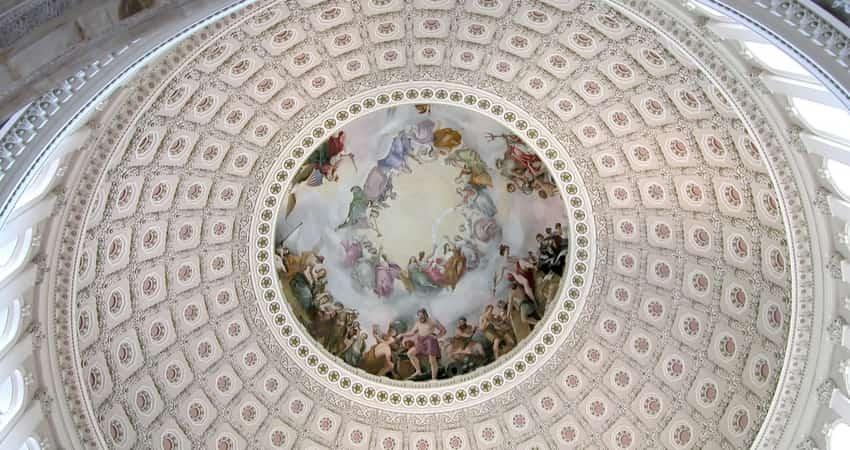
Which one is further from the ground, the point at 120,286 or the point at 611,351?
the point at 120,286

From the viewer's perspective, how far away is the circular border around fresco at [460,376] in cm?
2400

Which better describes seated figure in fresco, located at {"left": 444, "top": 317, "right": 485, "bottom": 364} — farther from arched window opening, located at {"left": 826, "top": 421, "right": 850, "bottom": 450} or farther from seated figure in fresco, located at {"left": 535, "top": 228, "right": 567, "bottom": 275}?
arched window opening, located at {"left": 826, "top": 421, "right": 850, "bottom": 450}

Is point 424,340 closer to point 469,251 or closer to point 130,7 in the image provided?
point 469,251

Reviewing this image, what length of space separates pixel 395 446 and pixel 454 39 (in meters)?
13.2

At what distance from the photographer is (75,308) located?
18.7 m

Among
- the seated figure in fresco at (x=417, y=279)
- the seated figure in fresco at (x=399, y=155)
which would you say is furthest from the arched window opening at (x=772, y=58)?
the seated figure in fresco at (x=417, y=279)

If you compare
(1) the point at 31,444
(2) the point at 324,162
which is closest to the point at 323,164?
(2) the point at 324,162

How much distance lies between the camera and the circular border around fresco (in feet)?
78.7

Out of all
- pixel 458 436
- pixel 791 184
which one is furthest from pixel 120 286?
pixel 791 184

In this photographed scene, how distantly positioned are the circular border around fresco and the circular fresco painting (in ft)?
1.90

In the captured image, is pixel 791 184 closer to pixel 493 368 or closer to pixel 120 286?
pixel 493 368

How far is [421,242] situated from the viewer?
2866cm

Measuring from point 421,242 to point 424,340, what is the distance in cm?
344

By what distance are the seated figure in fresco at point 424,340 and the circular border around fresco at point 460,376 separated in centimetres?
86
